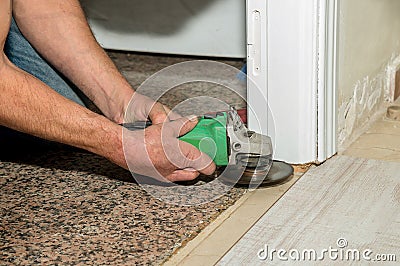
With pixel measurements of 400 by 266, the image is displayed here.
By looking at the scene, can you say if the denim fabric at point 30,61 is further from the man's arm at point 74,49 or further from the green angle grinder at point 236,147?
the green angle grinder at point 236,147

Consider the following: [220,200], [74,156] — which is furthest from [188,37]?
[220,200]

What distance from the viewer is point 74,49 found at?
147 cm

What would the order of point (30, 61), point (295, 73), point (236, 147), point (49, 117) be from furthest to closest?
point (30, 61), point (295, 73), point (236, 147), point (49, 117)

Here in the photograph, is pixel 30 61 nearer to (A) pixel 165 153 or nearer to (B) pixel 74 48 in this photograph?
(B) pixel 74 48

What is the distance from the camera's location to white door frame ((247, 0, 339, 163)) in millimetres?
1407

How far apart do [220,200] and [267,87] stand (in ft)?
0.99

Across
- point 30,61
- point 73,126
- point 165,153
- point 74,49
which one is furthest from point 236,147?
point 30,61

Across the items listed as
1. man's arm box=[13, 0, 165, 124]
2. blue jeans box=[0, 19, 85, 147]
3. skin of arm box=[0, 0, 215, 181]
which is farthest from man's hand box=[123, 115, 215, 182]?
blue jeans box=[0, 19, 85, 147]

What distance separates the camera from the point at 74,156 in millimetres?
1584

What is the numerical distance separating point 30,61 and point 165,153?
1.78ft

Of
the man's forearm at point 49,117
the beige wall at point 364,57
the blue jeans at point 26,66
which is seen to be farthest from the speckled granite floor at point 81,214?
the beige wall at point 364,57

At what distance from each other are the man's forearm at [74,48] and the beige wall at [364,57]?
0.52 meters

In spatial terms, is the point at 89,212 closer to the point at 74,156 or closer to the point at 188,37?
the point at 74,156

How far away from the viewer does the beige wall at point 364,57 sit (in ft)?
5.08
